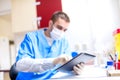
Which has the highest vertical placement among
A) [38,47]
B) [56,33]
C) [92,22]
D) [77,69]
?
[92,22]

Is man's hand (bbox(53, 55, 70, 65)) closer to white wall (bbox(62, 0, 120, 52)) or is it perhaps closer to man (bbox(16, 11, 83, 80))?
man (bbox(16, 11, 83, 80))

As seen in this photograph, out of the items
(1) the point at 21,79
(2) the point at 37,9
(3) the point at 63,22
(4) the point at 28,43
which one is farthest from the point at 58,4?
(1) the point at 21,79

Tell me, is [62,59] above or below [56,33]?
below

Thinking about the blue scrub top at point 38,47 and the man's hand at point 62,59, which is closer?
the man's hand at point 62,59

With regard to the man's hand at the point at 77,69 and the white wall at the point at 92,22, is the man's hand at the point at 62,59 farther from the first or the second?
the white wall at the point at 92,22

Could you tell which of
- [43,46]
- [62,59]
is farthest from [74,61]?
[43,46]

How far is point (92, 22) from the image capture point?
2.44 metres

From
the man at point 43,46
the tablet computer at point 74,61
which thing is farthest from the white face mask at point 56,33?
the tablet computer at point 74,61

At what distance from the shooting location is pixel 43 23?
2.77 metres

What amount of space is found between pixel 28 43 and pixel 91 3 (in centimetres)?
127

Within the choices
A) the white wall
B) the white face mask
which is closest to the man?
the white face mask

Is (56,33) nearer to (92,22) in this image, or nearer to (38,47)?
(38,47)

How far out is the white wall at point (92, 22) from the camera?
235 centimetres

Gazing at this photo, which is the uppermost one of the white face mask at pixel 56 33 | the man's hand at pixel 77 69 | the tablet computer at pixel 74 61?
the white face mask at pixel 56 33
